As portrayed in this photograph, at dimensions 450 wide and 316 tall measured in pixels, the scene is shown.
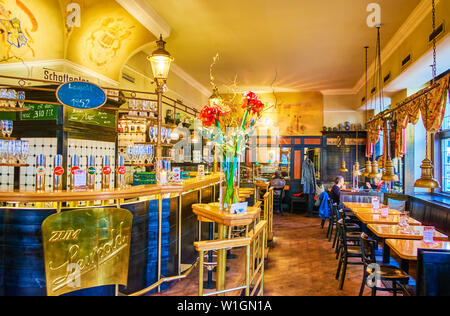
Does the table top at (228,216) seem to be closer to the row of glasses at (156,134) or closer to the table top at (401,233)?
the row of glasses at (156,134)

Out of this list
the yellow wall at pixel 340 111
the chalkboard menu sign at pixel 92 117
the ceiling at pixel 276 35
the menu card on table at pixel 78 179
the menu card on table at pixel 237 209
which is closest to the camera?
the menu card on table at pixel 237 209

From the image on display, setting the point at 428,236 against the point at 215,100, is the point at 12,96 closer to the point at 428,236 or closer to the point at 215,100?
the point at 215,100

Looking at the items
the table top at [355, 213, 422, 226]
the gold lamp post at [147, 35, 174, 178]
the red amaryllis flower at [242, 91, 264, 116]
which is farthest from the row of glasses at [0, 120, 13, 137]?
the table top at [355, 213, 422, 226]

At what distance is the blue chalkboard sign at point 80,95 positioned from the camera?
3.56 metres

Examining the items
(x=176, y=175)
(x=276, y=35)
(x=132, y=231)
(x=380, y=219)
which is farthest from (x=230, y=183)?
(x=276, y=35)

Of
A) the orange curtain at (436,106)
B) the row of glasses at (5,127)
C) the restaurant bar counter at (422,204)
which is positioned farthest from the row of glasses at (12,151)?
the restaurant bar counter at (422,204)

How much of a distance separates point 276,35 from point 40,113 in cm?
461

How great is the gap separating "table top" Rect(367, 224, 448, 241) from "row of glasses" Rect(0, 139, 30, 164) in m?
4.63

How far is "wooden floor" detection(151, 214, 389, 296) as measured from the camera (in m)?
3.92

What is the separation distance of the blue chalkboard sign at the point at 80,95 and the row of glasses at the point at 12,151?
2.54 feet
